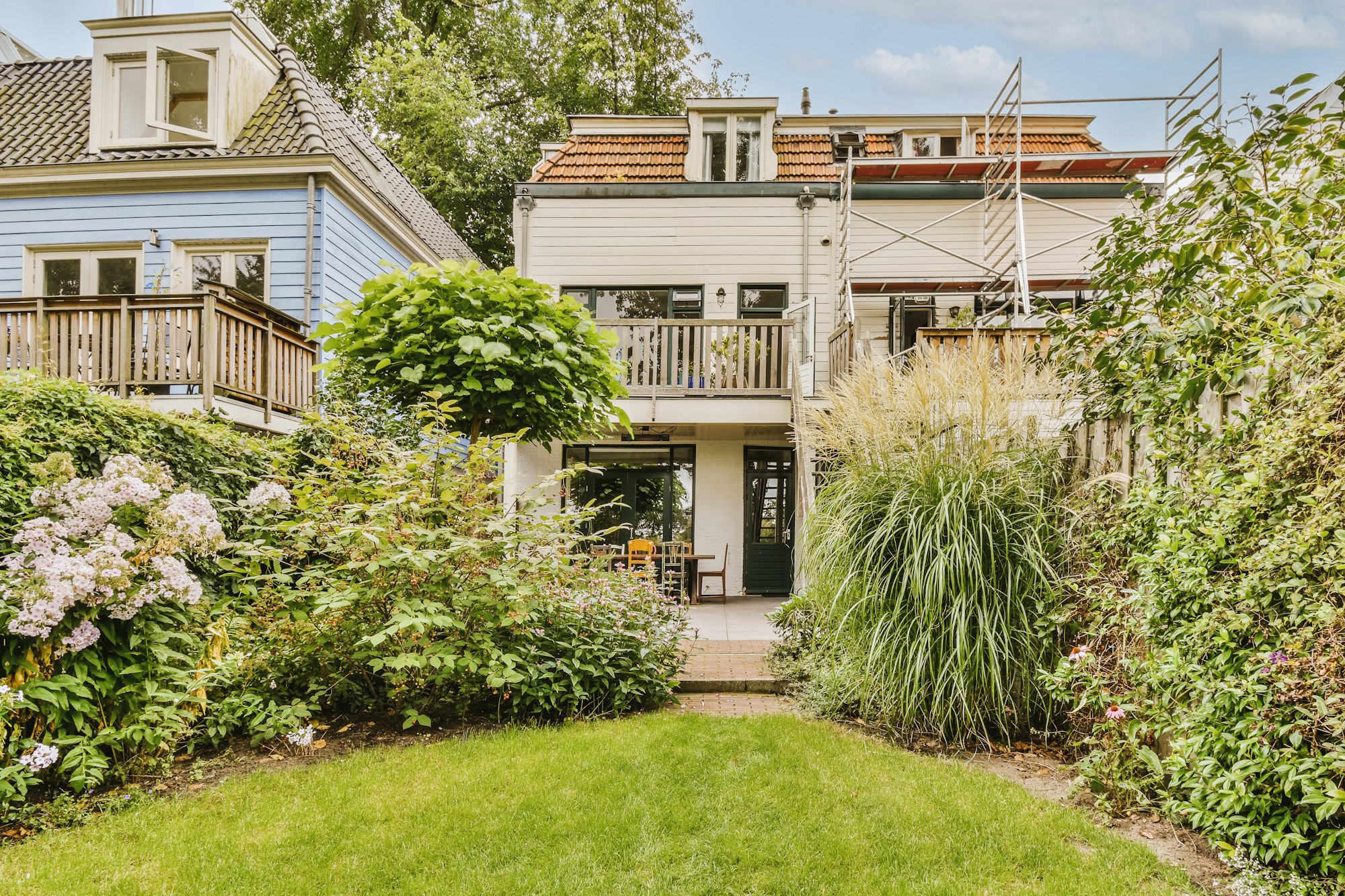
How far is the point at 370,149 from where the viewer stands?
12.9 m

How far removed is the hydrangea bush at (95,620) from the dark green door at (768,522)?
8.11 m

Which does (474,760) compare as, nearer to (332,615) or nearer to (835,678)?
(332,615)

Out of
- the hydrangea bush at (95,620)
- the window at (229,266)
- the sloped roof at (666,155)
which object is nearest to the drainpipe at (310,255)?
the window at (229,266)

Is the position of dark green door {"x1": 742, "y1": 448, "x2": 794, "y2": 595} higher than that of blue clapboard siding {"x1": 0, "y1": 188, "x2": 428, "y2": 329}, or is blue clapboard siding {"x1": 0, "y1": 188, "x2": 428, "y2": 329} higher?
blue clapboard siding {"x1": 0, "y1": 188, "x2": 428, "y2": 329}

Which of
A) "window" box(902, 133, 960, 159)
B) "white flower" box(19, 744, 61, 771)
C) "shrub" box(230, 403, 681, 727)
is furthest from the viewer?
"window" box(902, 133, 960, 159)

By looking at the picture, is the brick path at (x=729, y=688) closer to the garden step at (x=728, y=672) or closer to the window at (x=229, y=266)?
the garden step at (x=728, y=672)

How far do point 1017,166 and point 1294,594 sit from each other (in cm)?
832

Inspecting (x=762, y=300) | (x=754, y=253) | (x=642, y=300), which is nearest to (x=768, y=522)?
(x=762, y=300)

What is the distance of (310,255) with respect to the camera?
9.70 m

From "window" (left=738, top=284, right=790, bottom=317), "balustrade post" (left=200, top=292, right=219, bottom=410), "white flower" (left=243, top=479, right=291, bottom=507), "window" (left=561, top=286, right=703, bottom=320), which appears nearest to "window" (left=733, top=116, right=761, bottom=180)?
"window" (left=738, top=284, right=790, bottom=317)

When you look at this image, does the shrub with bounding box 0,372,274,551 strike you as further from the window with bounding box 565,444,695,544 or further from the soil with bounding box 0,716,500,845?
the window with bounding box 565,444,695,544

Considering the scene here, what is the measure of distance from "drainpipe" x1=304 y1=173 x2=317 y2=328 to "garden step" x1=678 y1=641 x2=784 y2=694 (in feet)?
21.3

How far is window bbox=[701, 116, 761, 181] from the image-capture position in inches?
459

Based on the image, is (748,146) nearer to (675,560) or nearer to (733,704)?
(675,560)
